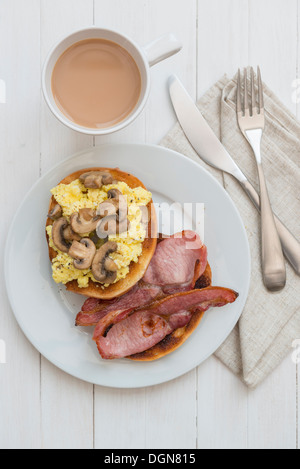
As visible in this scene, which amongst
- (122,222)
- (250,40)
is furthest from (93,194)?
(250,40)

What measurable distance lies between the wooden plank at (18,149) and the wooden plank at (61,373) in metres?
0.03

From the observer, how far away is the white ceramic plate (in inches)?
51.7

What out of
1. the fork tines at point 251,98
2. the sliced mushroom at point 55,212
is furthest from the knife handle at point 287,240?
the sliced mushroom at point 55,212

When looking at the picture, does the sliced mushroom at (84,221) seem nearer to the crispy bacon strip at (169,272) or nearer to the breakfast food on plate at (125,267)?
the breakfast food on plate at (125,267)

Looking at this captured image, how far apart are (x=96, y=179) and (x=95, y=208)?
0.08m

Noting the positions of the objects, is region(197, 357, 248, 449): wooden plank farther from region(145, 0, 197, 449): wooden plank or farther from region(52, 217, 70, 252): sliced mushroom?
region(52, 217, 70, 252): sliced mushroom

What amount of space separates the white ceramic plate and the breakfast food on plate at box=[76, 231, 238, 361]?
5 cm

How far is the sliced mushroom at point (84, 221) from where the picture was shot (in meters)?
1.16

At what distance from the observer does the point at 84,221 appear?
116 centimetres

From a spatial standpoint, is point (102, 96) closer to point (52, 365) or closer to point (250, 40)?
point (250, 40)

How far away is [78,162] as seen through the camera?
1.30m

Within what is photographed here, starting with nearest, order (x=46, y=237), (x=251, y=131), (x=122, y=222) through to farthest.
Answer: (x=122, y=222) → (x=46, y=237) → (x=251, y=131)

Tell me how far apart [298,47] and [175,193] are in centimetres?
64

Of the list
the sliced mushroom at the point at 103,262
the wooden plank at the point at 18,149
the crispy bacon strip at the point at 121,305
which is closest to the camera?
the sliced mushroom at the point at 103,262
